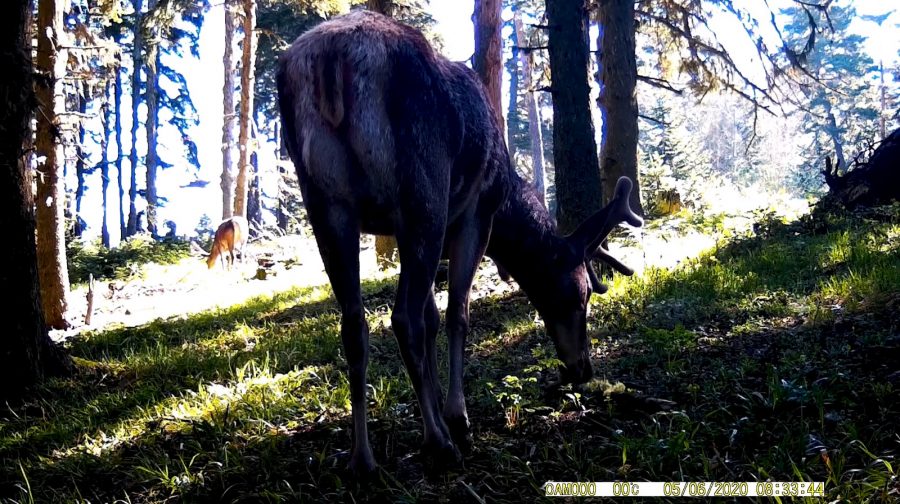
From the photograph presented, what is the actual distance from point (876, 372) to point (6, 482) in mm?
4549

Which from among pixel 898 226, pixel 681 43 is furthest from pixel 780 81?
pixel 898 226

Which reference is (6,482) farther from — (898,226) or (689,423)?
(898,226)

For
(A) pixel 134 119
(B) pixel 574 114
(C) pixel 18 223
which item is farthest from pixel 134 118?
(B) pixel 574 114

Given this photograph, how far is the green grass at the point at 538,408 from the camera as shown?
8.54 ft

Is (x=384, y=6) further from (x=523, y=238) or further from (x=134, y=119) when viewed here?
(x=134, y=119)

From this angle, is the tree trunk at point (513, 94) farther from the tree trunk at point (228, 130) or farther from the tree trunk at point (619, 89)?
the tree trunk at point (619, 89)

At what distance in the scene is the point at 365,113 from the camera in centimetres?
276

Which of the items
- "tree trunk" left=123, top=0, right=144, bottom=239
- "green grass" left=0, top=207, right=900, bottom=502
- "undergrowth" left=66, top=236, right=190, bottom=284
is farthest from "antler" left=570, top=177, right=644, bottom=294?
"tree trunk" left=123, top=0, right=144, bottom=239

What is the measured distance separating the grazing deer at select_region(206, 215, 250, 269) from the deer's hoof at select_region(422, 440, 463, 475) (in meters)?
13.7

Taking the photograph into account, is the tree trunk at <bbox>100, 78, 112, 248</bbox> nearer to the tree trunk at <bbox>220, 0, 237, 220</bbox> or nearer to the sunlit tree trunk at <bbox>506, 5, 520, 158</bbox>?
the tree trunk at <bbox>220, 0, 237, 220</bbox>

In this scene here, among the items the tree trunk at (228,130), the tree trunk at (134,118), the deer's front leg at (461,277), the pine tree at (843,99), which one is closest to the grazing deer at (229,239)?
the tree trunk at (228,130)

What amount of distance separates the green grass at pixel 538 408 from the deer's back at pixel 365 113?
1274 millimetres

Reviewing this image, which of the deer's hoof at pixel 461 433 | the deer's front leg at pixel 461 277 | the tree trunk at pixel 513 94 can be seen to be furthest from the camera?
the tree trunk at pixel 513 94

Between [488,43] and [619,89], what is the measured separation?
6.88ft
